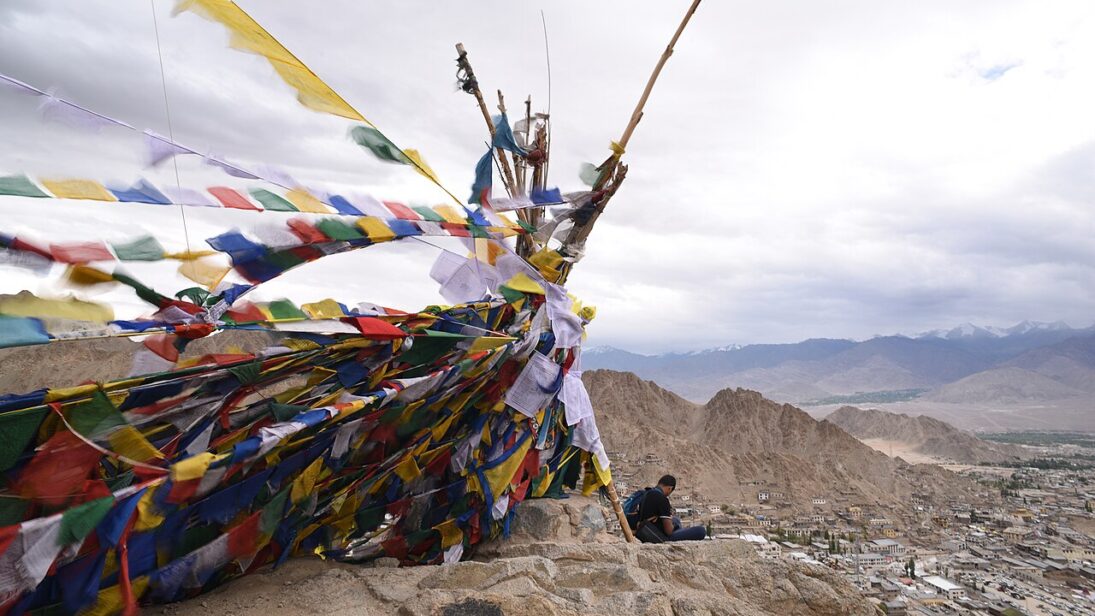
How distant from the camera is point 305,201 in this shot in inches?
148

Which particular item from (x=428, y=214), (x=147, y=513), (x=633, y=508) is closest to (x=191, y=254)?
(x=428, y=214)

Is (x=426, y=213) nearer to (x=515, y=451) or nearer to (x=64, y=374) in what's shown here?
(x=515, y=451)

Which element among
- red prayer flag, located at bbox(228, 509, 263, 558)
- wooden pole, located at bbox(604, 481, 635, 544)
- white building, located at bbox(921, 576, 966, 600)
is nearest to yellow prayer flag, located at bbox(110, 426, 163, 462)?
red prayer flag, located at bbox(228, 509, 263, 558)

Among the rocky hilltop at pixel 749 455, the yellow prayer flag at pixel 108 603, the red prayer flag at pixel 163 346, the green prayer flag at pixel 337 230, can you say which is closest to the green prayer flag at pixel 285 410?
the red prayer flag at pixel 163 346

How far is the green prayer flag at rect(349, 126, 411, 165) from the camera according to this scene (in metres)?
4.04

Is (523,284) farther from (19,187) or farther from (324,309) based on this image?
(19,187)

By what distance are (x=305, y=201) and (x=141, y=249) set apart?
2.81 feet

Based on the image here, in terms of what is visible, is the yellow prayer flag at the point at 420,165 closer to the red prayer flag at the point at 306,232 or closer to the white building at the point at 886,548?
the red prayer flag at the point at 306,232

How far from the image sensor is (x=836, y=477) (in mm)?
32969

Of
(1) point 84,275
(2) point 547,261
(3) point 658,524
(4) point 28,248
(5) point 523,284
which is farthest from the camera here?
(3) point 658,524

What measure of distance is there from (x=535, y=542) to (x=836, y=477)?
107 ft

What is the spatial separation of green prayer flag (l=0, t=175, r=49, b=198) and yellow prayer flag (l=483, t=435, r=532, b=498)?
3.01m

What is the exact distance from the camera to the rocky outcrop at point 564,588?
9.43 feet

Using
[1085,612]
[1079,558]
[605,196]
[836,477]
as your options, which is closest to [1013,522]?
Result: [1079,558]
